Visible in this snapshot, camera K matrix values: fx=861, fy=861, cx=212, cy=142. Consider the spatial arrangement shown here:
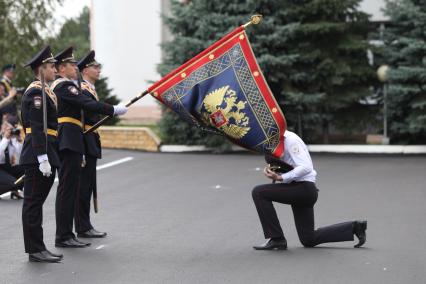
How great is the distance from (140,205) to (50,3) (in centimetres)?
1496

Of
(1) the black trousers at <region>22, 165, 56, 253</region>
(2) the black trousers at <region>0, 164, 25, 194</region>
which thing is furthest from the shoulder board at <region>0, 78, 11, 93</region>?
(1) the black trousers at <region>22, 165, 56, 253</region>

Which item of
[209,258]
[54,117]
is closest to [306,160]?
[209,258]

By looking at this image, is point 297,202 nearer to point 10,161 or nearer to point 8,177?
point 8,177

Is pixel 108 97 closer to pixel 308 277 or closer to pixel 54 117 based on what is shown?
pixel 54 117

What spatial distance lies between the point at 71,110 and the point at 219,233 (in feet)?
7.29

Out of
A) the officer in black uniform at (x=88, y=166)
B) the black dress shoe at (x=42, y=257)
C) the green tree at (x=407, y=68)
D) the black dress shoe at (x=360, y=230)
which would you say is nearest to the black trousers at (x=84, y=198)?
the officer in black uniform at (x=88, y=166)

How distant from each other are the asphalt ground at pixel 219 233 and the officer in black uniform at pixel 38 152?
0.25 m

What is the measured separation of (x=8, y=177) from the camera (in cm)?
1329

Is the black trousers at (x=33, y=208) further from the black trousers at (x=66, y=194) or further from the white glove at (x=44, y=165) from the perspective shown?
the black trousers at (x=66, y=194)

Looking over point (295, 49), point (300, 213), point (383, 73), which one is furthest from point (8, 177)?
point (383, 73)

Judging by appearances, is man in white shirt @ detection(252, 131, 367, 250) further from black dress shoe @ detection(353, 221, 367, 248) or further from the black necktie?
the black necktie

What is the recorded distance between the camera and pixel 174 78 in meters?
8.77

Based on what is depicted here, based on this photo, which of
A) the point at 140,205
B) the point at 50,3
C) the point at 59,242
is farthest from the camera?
the point at 50,3

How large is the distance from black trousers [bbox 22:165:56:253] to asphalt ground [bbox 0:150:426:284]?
0.73 feet
